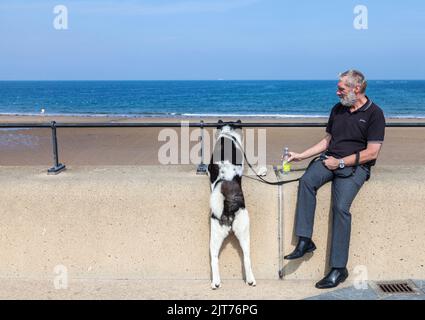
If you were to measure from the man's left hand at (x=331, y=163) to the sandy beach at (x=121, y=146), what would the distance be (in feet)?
31.7

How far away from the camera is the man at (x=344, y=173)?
4.54 metres

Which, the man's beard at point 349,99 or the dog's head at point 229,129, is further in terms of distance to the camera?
the dog's head at point 229,129

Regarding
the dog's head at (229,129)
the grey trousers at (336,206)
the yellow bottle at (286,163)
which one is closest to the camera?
the grey trousers at (336,206)

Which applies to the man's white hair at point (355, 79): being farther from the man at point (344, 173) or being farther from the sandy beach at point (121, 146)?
the sandy beach at point (121, 146)

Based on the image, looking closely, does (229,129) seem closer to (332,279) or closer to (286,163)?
(286,163)

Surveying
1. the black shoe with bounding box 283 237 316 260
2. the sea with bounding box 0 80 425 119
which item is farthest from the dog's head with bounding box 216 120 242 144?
the sea with bounding box 0 80 425 119

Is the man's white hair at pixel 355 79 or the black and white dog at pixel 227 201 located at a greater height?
the man's white hair at pixel 355 79

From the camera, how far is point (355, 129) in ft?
15.2

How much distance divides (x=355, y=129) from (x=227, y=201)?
1.34 meters

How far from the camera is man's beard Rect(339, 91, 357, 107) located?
460 centimetres

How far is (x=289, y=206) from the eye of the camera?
190 inches

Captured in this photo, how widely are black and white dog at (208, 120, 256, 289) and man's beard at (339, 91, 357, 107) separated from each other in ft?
3.45

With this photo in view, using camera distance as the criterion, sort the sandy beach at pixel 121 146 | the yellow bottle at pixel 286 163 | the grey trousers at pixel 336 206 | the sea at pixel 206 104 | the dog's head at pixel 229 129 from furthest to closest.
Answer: the sea at pixel 206 104
the sandy beach at pixel 121 146
the yellow bottle at pixel 286 163
the dog's head at pixel 229 129
the grey trousers at pixel 336 206

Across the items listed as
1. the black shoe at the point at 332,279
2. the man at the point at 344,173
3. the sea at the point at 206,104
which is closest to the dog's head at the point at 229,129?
the man at the point at 344,173
